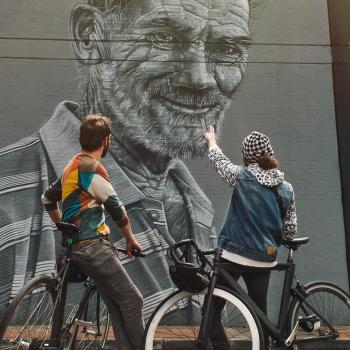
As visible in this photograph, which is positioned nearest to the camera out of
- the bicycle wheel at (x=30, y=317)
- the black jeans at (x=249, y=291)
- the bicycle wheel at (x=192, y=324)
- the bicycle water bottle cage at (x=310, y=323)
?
the bicycle wheel at (x=30, y=317)

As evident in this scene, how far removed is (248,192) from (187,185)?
329 centimetres

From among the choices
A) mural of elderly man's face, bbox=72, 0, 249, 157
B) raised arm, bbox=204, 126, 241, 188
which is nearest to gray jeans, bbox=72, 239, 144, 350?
raised arm, bbox=204, 126, 241, 188

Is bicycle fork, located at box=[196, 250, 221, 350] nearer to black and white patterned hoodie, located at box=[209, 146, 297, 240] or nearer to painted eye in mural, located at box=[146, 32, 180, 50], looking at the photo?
black and white patterned hoodie, located at box=[209, 146, 297, 240]

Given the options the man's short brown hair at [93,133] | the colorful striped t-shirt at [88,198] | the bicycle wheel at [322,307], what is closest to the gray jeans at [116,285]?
the colorful striped t-shirt at [88,198]

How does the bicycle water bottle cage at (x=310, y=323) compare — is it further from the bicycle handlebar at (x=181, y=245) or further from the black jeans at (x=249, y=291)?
the bicycle handlebar at (x=181, y=245)

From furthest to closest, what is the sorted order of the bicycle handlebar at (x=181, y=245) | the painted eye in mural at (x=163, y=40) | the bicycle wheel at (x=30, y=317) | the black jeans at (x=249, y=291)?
the painted eye in mural at (x=163, y=40), the black jeans at (x=249, y=291), the bicycle handlebar at (x=181, y=245), the bicycle wheel at (x=30, y=317)

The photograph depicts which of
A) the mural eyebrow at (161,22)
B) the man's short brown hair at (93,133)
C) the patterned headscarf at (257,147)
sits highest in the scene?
the mural eyebrow at (161,22)

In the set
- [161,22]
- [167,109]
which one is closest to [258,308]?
[167,109]

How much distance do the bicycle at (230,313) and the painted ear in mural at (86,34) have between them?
4331 mm

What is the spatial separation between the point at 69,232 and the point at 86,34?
14.7 ft

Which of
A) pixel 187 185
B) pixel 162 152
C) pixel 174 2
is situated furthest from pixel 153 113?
pixel 174 2

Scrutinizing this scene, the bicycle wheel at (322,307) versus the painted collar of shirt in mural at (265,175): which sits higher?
the painted collar of shirt in mural at (265,175)

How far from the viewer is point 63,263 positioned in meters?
3.78

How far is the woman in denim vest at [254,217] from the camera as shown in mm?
3846
